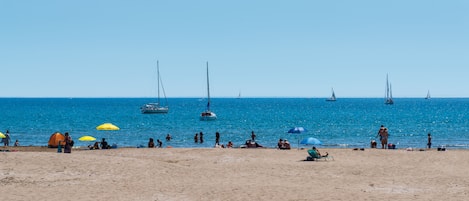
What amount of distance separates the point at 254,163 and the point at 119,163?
730 centimetres

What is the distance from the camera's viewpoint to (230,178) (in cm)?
2441

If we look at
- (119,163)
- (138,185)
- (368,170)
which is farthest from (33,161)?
(368,170)

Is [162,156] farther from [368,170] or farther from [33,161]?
[368,170]

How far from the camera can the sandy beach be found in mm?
20234

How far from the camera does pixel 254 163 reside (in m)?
29.5

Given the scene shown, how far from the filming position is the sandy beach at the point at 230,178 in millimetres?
20234

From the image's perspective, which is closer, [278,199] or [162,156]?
[278,199]

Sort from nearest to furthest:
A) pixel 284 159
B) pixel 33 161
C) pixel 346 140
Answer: pixel 33 161 < pixel 284 159 < pixel 346 140

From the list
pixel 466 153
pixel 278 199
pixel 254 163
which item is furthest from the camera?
pixel 466 153

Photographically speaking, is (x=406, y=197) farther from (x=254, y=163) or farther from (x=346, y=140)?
(x=346, y=140)

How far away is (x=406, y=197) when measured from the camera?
20.0 meters

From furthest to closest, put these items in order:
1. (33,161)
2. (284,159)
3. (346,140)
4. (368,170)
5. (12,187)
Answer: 1. (346,140)
2. (284,159)
3. (368,170)
4. (33,161)
5. (12,187)

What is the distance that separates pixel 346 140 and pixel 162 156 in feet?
119

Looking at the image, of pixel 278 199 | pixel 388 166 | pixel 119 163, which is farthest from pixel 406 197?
A: pixel 119 163
